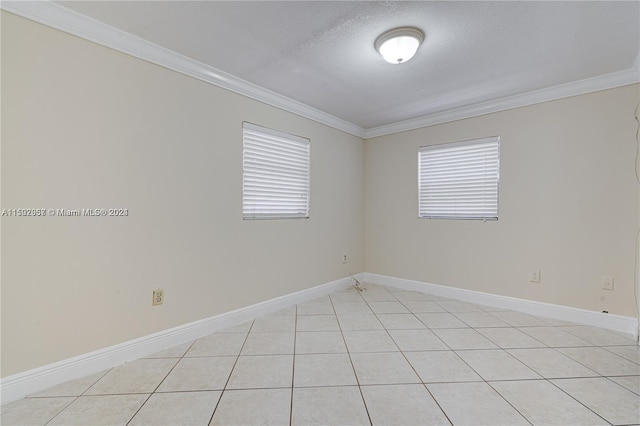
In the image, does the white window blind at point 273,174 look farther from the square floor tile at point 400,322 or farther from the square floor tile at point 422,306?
the square floor tile at point 422,306

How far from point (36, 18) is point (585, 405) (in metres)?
3.83

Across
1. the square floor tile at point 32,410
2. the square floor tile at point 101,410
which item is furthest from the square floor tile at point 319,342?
the square floor tile at point 32,410

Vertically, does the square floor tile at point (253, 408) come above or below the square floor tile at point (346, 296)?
below

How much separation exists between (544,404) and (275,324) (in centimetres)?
201

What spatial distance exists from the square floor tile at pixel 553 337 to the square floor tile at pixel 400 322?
914 mm

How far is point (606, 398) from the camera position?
158 cm

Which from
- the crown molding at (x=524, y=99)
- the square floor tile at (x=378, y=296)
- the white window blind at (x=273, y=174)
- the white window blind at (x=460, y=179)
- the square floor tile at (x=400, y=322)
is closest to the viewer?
the crown molding at (x=524, y=99)

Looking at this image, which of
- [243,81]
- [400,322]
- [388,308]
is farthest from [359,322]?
[243,81]

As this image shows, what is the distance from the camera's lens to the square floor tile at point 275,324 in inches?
100

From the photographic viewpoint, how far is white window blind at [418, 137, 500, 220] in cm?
318

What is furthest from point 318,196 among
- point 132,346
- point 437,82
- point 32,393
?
point 32,393

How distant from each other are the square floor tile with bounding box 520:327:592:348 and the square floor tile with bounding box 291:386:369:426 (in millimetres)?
1756

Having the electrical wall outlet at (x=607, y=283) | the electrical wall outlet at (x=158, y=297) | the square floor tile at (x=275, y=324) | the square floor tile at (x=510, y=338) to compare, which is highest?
the electrical wall outlet at (x=607, y=283)

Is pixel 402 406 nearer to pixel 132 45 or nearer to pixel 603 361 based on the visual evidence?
pixel 603 361
